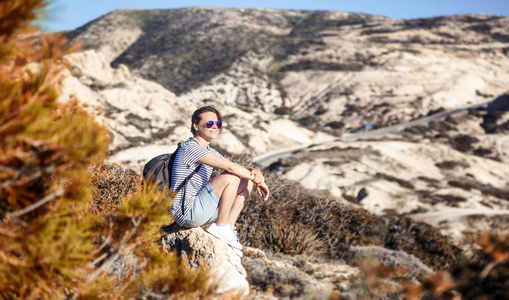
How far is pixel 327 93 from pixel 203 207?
55763 millimetres

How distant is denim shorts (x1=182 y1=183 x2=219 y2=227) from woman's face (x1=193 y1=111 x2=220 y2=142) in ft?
1.84

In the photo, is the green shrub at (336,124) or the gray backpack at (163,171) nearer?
the gray backpack at (163,171)

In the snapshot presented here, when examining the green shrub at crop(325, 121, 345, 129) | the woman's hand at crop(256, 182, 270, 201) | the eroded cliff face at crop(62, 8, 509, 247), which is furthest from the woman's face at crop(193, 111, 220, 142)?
the green shrub at crop(325, 121, 345, 129)

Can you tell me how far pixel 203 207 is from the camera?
12.9 ft

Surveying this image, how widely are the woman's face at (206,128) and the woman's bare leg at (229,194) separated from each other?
0.51 m

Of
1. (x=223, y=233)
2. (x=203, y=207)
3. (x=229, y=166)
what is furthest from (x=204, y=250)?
(x=229, y=166)

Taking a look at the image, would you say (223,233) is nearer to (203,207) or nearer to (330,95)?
(203,207)

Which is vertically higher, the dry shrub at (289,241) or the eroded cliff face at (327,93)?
the dry shrub at (289,241)

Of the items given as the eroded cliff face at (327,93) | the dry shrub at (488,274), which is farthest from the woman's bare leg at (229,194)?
the dry shrub at (488,274)

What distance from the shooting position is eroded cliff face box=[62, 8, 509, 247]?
1942cm

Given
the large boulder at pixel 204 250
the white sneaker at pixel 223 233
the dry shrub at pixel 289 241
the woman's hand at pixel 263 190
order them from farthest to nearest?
the dry shrub at pixel 289 241 → the woman's hand at pixel 263 190 → the white sneaker at pixel 223 233 → the large boulder at pixel 204 250

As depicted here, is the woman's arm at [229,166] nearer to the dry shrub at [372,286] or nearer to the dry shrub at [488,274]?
the dry shrub at [372,286]

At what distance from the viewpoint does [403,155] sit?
25.8 m

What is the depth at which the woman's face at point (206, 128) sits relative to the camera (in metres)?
4.15
